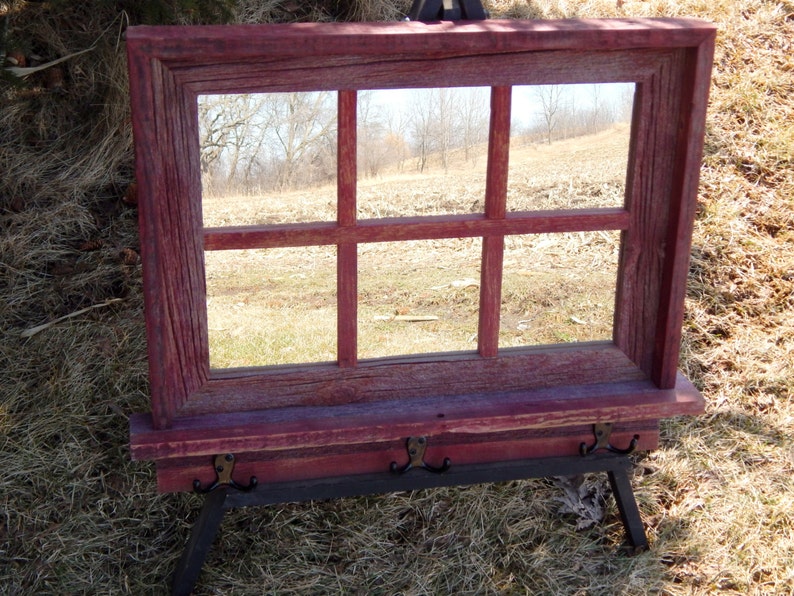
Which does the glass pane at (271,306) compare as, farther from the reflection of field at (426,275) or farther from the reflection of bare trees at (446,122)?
the reflection of bare trees at (446,122)

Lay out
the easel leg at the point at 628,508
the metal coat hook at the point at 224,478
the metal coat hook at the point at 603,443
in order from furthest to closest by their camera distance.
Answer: the easel leg at the point at 628,508
the metal coat hook at the point at 603,443
the metal coat hook at the point at 224,478

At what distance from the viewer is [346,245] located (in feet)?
6.19

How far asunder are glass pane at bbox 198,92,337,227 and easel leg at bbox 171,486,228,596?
0.62m

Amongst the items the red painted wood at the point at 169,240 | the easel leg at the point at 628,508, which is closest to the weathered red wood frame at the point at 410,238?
the red painted wood at the point at 169,240

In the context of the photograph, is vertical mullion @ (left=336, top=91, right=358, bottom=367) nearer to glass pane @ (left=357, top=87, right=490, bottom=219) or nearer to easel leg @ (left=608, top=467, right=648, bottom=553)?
glass pane @ (left=357, top=87, right=490, bottom=219)

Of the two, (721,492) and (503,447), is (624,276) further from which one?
(721,492)

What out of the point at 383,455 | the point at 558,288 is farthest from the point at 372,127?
the point at 383,455

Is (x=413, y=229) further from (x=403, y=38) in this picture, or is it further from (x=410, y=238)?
(x=403, y=38)

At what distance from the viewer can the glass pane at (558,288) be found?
78.5 inches

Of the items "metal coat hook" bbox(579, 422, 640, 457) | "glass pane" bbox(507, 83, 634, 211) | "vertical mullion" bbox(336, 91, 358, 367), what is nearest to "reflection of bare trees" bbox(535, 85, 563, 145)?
"glass pane" bbox(507, 83, 634, 211)

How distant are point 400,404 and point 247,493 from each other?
0.38 meters

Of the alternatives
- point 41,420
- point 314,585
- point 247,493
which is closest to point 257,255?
point 247,493

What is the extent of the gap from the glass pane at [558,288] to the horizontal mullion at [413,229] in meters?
0.04

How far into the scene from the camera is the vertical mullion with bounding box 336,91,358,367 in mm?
1801
